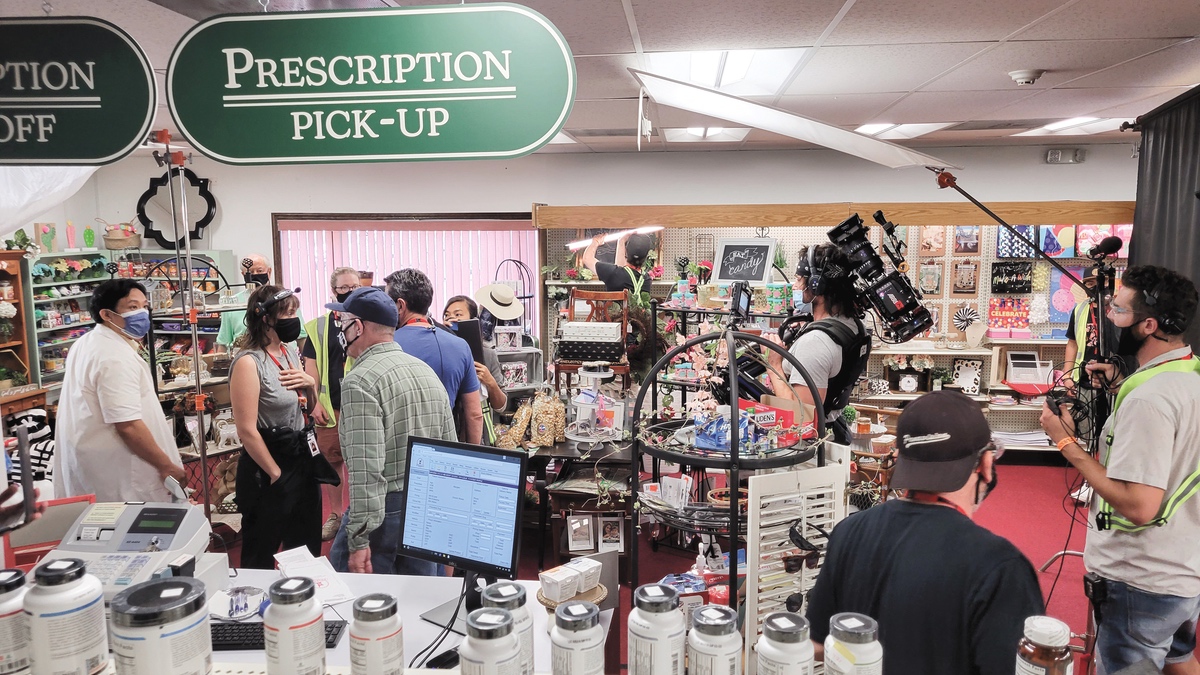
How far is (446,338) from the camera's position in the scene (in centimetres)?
347

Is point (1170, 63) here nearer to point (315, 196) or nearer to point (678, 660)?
point (678, 660)

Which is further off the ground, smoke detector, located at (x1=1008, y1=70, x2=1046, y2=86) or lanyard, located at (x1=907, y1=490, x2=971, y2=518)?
smoke detector, located at (x1=1008, y1=70, x2=1046, y2=86)

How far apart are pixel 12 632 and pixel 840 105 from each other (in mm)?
4982

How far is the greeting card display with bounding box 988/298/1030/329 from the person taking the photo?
6.75m

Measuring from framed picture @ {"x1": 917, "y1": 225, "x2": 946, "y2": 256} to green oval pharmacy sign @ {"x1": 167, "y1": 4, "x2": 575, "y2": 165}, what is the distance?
610 cm

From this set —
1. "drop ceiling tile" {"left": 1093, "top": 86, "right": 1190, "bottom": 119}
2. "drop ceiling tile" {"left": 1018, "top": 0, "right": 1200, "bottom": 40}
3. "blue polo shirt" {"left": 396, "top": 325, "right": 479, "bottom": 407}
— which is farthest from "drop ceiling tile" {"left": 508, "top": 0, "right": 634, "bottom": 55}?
"drop ceiling tile" {"left": 1093, "top": 86, "right": 1190, "bottom": 119}

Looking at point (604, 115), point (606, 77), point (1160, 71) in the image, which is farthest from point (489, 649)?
point (1160, 71)

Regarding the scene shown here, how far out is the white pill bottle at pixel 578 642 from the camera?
1.11 meters

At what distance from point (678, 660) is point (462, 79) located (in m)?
1.30

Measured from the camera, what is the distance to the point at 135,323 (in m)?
3.36

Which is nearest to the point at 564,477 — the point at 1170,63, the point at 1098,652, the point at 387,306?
the point at 387,306

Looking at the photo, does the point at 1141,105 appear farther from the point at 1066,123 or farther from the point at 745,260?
the point at 745,260

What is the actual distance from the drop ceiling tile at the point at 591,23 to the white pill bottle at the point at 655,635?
214cm

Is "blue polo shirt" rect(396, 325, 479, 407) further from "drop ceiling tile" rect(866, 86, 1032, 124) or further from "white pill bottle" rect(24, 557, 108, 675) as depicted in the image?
"drop ceiling tile" rect(866, 86, 1032, 124)
